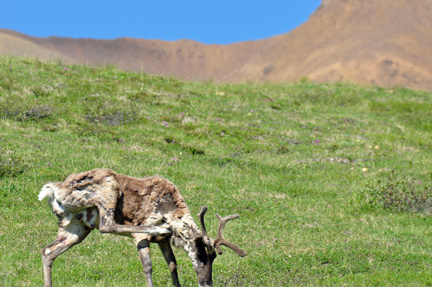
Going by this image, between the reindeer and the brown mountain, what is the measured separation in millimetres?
53504

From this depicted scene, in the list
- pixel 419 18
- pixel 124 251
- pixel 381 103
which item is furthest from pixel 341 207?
pixel 419 18

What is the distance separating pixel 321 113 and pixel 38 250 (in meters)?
19.6

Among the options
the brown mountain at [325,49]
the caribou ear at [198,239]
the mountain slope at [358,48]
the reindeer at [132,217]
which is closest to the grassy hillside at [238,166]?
the reindeer at [132,217]

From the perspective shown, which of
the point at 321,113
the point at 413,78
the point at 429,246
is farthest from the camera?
the point at 413,78

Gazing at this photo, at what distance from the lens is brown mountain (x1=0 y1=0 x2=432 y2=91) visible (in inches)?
2734

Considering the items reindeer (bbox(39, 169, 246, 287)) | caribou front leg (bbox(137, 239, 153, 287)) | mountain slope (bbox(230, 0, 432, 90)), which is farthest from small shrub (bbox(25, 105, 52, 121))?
mountain slope (bbox(230, 0, 432, 90))

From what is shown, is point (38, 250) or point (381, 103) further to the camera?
point (381, 103)

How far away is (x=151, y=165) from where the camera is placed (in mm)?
16875

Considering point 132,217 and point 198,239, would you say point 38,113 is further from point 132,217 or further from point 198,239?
point 198,239

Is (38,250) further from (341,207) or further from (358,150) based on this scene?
(358,150)

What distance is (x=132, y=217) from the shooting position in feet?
27.3

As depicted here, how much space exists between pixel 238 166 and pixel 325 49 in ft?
215

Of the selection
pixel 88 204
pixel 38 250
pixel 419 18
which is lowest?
pixel 38 250

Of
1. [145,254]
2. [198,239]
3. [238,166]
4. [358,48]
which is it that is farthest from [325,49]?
[145,254]
